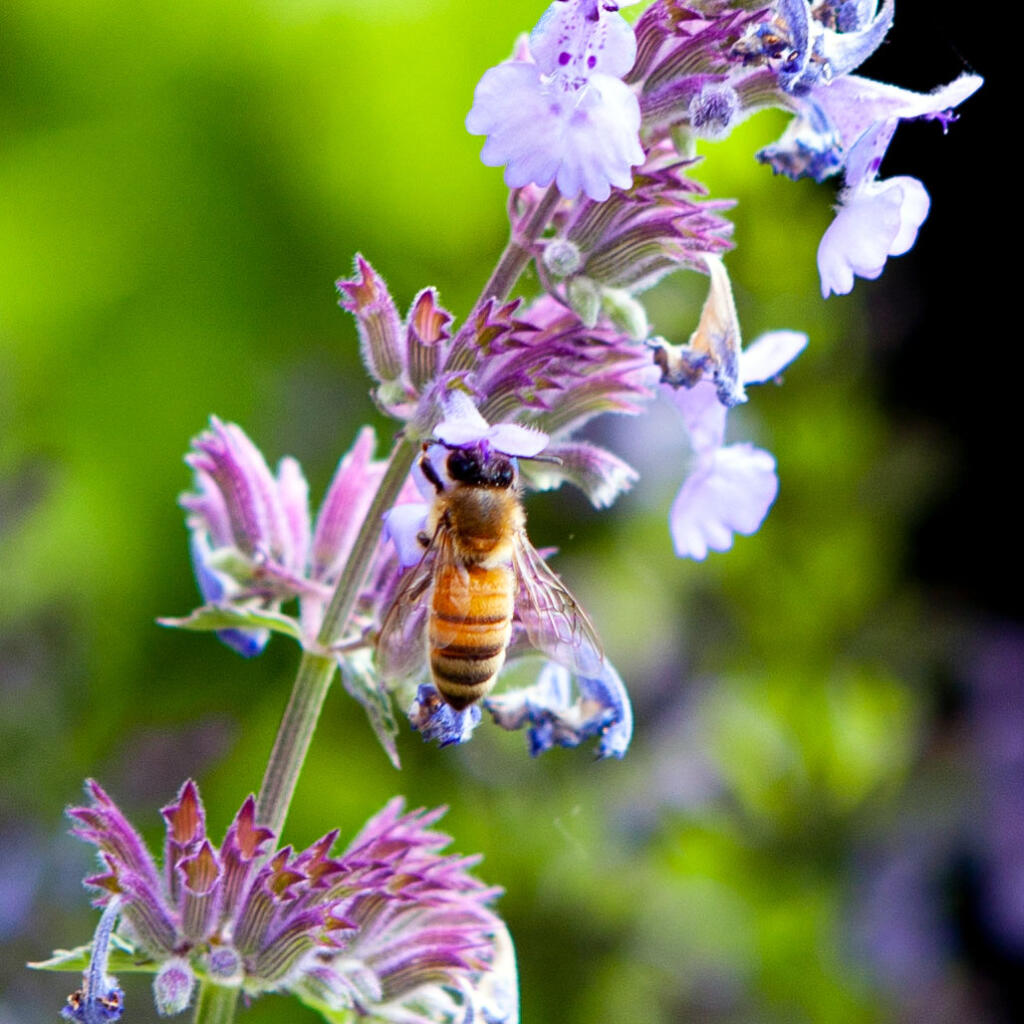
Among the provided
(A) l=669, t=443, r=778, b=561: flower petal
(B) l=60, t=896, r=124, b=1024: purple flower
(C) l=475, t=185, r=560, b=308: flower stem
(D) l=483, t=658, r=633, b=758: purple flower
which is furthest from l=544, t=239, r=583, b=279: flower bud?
(B) l=60, t=896, r=124, b=1024: purple flower

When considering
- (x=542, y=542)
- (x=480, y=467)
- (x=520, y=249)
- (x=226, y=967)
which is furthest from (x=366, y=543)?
(x=542, y=542)

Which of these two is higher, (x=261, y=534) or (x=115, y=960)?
(x=261, y=534)

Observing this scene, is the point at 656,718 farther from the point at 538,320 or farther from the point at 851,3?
the point at 851,3

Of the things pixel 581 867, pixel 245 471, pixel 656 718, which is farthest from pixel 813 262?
pixel 245 471

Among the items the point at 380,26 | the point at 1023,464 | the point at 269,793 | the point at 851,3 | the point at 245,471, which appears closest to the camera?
the point at 851,3

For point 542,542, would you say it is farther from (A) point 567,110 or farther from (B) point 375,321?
(A) point 567,110

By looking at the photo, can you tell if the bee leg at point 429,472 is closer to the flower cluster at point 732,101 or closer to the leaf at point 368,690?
the leaf at point 368,690

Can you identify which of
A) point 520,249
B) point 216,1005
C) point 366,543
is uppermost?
point 520,249
